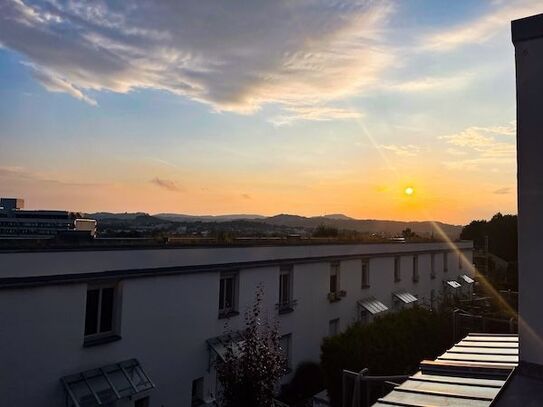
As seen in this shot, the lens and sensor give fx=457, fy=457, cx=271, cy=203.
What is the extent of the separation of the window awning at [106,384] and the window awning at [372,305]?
12.5 m

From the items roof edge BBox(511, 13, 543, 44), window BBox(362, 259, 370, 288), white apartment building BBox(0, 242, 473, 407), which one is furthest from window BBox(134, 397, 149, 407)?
window BBox(362, 259, 370, 288)

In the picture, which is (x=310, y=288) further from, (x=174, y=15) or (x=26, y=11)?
(x=26, y=11)

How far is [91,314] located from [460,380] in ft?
28.5

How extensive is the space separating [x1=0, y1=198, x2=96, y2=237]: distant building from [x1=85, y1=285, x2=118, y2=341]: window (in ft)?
5.65

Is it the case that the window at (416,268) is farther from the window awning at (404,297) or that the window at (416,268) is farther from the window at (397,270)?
the window at (397,270)

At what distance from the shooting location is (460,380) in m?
4.94

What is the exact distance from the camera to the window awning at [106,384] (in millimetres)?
9773

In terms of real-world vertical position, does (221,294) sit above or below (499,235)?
below

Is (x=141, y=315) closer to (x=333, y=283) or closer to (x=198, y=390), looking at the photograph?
(x=198, y=390)

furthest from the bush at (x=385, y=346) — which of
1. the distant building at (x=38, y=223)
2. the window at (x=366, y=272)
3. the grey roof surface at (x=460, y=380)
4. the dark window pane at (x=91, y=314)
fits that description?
the distant building at (x=38, y=223)

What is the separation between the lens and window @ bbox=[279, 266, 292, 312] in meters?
17.3

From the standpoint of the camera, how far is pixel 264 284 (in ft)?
53.0

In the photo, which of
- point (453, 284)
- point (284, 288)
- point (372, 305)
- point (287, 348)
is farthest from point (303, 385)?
point (453, 284)

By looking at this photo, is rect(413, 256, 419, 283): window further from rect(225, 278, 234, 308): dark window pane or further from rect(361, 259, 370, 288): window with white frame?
rect(225, 278, 234, 308): dark window pane
